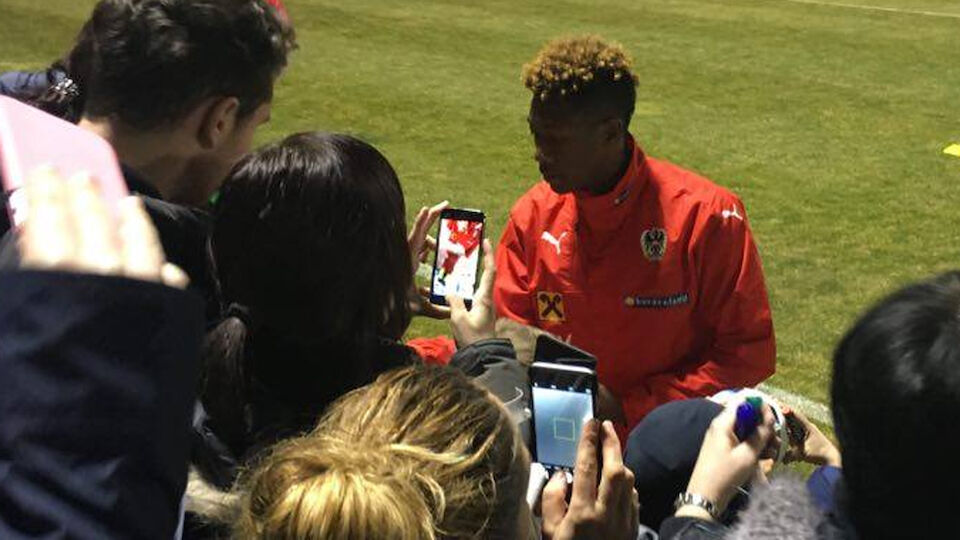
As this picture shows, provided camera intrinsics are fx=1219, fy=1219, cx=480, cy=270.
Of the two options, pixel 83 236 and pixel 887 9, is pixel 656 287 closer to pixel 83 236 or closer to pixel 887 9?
pixel 83 236

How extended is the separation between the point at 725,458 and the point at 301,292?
80cm

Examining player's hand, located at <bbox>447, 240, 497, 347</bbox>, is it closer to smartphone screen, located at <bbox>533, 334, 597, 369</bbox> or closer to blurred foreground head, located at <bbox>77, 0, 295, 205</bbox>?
smartphone screen, located at <bbox>533, 334, 597, 369</bbox>

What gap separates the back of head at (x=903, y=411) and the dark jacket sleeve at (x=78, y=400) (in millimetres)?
983

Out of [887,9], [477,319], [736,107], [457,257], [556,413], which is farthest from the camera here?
[887,9]

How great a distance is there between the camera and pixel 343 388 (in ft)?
7.12

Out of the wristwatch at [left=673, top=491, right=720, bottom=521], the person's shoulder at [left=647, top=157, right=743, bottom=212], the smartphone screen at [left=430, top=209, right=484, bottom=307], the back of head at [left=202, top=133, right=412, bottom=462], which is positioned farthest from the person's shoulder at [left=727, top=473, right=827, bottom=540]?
the person's shoulder at [left=647, top=157, right=743, bottom=212]

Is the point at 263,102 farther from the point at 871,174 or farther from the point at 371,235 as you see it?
the point at 871,174

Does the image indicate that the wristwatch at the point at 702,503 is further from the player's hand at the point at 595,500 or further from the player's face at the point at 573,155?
the player's face at the point at 573,155

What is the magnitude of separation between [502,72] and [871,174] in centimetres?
424

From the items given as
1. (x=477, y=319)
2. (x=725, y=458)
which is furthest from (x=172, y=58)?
(x=725, y=458)

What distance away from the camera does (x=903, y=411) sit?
1.52 meters

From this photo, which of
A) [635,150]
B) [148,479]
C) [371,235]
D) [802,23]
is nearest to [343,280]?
[371,235]

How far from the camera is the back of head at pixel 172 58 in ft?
8.32

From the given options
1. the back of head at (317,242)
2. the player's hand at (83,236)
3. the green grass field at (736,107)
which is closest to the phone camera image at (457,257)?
the back of head at (317,242)
